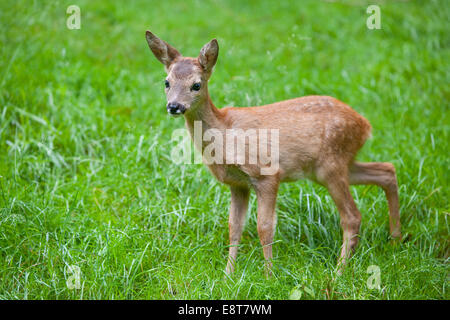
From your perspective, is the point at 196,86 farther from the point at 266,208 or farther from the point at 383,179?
the point at 383,179

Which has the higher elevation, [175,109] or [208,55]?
[208,55]

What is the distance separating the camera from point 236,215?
15.6ft

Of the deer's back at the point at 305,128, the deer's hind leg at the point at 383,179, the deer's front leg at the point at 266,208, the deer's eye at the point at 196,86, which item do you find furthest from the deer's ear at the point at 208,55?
the deer's hind leg at the point at 383,179

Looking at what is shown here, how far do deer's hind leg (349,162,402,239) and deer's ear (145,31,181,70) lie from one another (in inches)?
74.5

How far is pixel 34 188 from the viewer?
5.23 meters

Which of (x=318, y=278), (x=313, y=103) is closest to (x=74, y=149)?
(x=313, y=103)

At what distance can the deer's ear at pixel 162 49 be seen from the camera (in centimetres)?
447

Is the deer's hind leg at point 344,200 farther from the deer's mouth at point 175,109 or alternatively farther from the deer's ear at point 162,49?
the deer's ear at point 162,49

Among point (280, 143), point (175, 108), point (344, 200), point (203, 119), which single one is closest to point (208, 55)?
point (203, 119)

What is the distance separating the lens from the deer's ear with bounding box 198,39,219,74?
14.5 ft

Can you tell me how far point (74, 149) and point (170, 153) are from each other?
106 centimetres

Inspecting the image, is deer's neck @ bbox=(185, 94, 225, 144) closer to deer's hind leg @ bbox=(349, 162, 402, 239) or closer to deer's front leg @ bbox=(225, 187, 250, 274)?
deer's front leg @ bbox=(225, 187, 250, 274)

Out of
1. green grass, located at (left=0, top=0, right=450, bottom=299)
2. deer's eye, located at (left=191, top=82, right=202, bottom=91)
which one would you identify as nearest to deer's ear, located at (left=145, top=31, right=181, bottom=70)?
deer's eye, located at (left=191, top=82, right=202, bottom=91)

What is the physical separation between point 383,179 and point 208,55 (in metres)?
1.99
